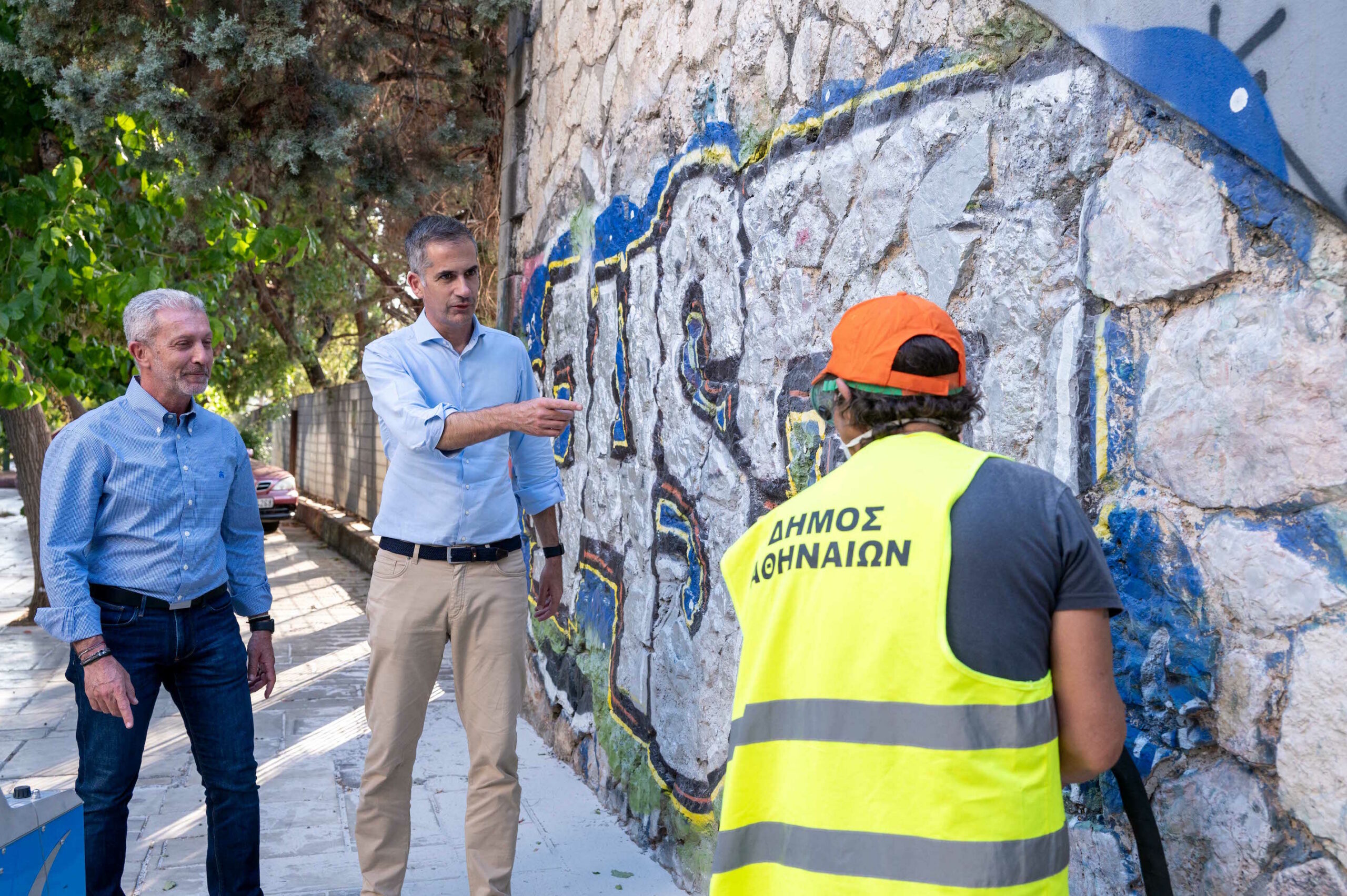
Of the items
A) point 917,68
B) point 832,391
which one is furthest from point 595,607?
point 832,391

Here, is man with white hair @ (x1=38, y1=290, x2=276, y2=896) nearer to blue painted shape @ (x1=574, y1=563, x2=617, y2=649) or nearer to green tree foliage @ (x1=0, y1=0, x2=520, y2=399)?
blue painted shape @ (x1=574, y1=563, x2=617, y2=649)

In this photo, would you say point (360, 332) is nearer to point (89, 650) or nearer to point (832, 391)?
point (89, 650)

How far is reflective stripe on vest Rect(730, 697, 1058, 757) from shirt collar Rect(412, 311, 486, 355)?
2.20m

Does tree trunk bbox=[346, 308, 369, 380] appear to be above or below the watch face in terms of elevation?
below

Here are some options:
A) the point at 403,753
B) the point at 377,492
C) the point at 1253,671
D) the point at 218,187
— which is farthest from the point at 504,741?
the point at 377,492

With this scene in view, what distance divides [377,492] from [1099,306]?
13570 mm

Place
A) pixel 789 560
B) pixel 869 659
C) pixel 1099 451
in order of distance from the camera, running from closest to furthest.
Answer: pixel 869 659 < pixel 789 560 < pixel 1099 451

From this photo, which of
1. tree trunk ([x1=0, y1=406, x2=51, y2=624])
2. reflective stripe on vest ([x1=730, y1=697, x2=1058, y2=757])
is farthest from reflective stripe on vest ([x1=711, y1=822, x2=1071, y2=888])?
tree trunk ([x1=0, y1=406, x2=51, y2=624])

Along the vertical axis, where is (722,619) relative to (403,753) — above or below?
above

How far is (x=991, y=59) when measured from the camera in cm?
242

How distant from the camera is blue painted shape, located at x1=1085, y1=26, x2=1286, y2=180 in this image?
1.74 m

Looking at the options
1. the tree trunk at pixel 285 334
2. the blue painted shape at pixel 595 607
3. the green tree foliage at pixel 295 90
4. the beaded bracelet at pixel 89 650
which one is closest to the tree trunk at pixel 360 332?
the tree trunk at pixel 285 334

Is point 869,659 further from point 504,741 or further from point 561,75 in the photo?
point 561,75

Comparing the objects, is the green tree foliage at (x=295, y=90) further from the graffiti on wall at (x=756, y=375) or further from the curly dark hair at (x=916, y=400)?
the curly dark hair at (x=916, y=400)
